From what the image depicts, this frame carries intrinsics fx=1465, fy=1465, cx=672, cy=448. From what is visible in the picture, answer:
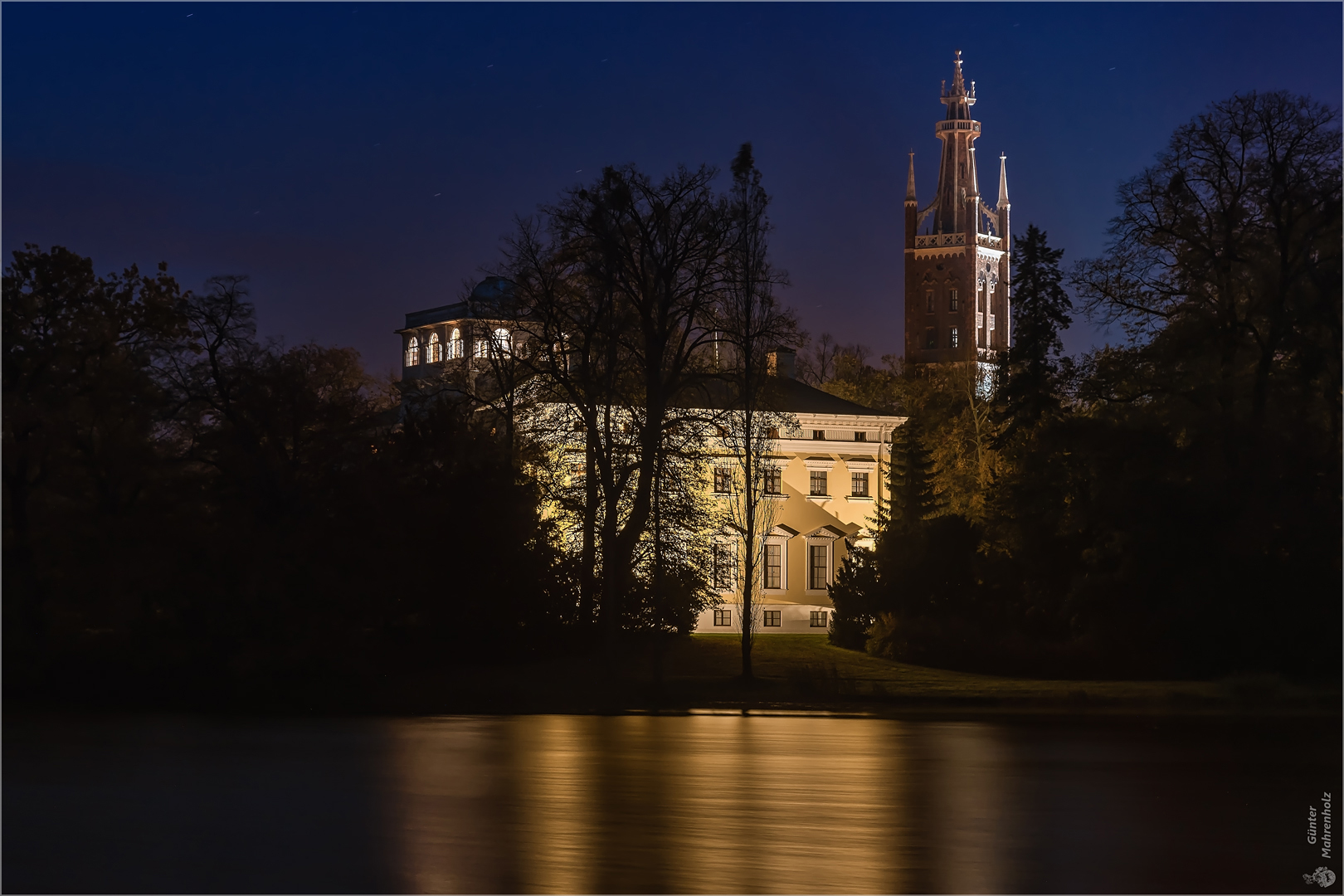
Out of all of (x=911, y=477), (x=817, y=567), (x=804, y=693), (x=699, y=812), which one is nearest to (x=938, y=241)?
(x=911, y=477)

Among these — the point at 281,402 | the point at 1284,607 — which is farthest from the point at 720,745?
the point at 1284,607

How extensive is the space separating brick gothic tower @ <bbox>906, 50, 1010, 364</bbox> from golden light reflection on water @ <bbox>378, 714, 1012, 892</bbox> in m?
138

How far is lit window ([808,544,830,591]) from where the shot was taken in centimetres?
6788

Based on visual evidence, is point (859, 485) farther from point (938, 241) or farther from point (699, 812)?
point (938, 241)

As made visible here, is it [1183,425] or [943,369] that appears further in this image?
[943,369]

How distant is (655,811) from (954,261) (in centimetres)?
15139

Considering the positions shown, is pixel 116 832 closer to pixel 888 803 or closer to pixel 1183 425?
pixel 888 803

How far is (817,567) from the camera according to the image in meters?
68.1

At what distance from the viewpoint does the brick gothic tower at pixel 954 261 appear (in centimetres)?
15950

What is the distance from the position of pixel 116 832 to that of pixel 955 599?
38960 millimetres

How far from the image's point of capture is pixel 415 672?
36.8m

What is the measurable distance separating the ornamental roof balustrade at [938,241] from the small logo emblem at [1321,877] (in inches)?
6000

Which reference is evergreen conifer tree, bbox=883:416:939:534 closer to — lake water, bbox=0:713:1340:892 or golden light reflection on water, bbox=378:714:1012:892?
lake water, bbox=0:713:1340:892

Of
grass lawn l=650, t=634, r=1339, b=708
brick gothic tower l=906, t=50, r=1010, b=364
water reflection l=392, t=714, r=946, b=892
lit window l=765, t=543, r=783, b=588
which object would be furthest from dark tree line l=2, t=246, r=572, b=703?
brick gothic tower l=906, t=50, r=1010, b=364
